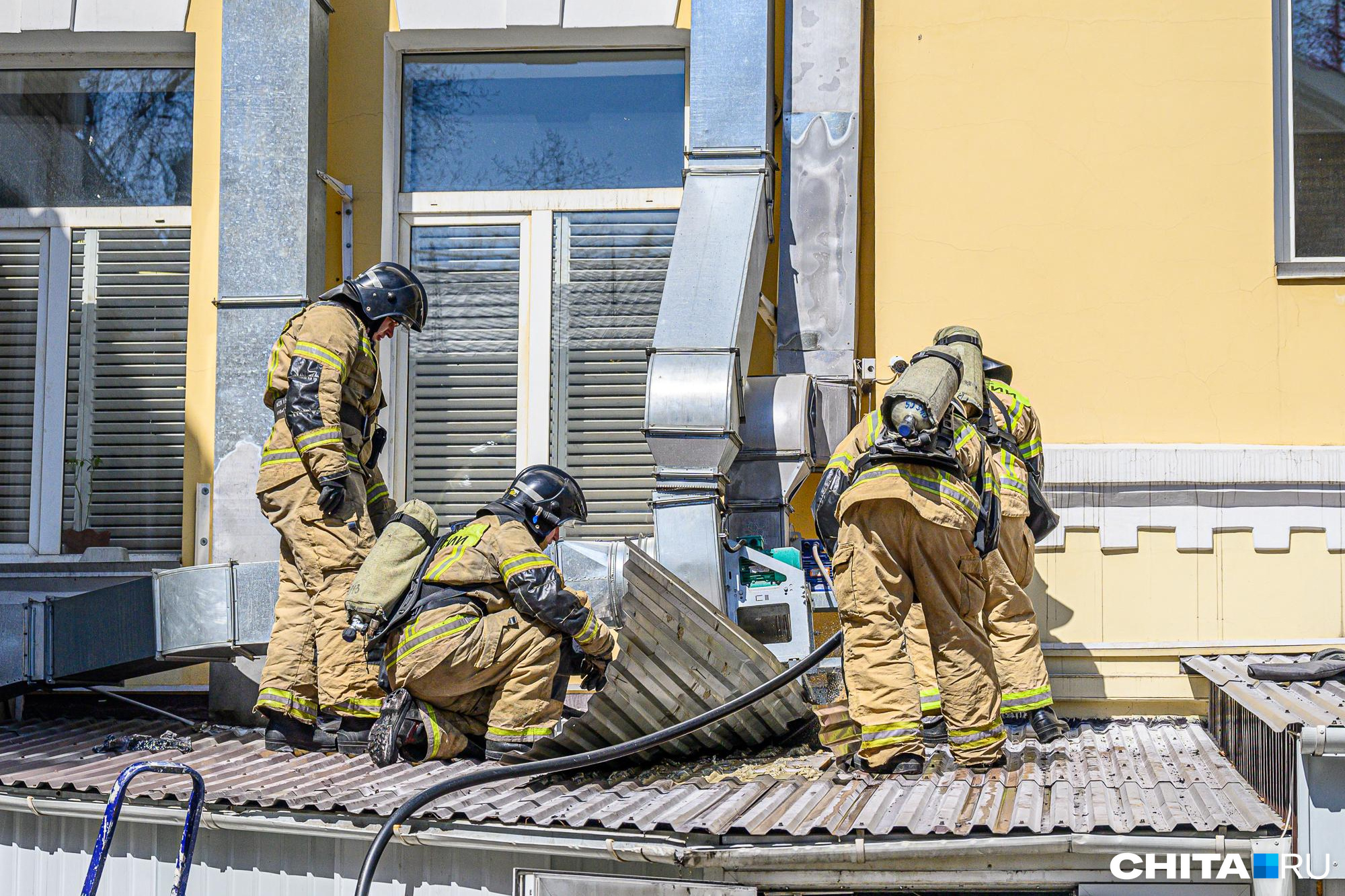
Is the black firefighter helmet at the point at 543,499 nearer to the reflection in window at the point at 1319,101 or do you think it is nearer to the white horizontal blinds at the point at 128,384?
the white horizontal blinds at the point at 128,384

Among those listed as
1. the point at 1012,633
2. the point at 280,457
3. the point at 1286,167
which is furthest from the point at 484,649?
the point at 1286,167

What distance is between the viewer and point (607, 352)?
7.26 m

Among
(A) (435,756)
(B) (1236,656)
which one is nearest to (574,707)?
(A) (435,756)

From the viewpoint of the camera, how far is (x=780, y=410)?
247 inches

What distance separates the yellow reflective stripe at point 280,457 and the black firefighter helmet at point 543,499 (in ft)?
2.91

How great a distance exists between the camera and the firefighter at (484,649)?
5.19 m

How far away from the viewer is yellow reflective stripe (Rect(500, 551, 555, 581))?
17.2 feet

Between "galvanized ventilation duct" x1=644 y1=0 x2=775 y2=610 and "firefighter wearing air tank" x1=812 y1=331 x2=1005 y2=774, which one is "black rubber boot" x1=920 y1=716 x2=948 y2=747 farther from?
"galvanized ventilation duct" x1=644 y1=0 x2=775 y2=610

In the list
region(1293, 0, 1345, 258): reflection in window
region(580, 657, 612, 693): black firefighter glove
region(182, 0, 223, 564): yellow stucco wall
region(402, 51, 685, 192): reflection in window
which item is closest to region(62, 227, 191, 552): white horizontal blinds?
region(182, 0, 223, 564): yellow stucco wall

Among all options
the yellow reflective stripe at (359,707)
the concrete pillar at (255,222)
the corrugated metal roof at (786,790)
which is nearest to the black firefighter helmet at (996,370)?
the corrugated metal roof at (786,790)

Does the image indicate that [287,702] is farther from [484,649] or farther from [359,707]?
[484,649]

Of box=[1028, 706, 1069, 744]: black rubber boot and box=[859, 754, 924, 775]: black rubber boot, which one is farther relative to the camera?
box=[1028, 706, 1069, 744]: black rubber boot

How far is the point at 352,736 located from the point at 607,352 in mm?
2595

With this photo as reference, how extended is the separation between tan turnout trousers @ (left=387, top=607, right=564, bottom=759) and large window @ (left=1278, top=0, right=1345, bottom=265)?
13.6 feet
